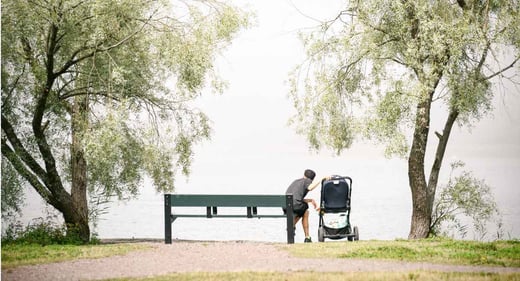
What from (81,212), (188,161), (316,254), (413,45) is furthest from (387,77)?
(81,212)

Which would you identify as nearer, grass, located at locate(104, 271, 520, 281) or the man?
grass, located at locate(104, 271, 520, 281)

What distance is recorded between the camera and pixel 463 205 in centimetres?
1702

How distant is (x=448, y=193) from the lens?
1709 centimetres

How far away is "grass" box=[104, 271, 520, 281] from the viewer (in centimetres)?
912

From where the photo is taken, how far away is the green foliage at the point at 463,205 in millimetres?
16953

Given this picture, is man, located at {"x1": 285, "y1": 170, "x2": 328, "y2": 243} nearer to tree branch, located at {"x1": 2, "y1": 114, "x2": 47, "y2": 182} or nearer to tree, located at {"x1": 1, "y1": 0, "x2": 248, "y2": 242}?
tree, located at {"x1": 1, "y1": 0, "x2": 248, "y2": 242}

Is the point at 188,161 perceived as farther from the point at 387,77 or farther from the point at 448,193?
the point at 448,193

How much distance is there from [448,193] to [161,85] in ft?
22.4

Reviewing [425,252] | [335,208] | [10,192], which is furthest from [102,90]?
[425,252]

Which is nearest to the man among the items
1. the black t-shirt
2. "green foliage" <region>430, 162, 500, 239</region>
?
the black t-shirt

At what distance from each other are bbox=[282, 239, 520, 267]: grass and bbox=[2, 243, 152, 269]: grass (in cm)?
276

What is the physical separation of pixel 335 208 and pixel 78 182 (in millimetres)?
5715

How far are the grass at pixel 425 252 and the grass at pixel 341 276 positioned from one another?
1.12 metres

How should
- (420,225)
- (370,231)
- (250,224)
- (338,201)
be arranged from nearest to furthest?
(338,201) < (420,225) < (370,231) < (250,224)
